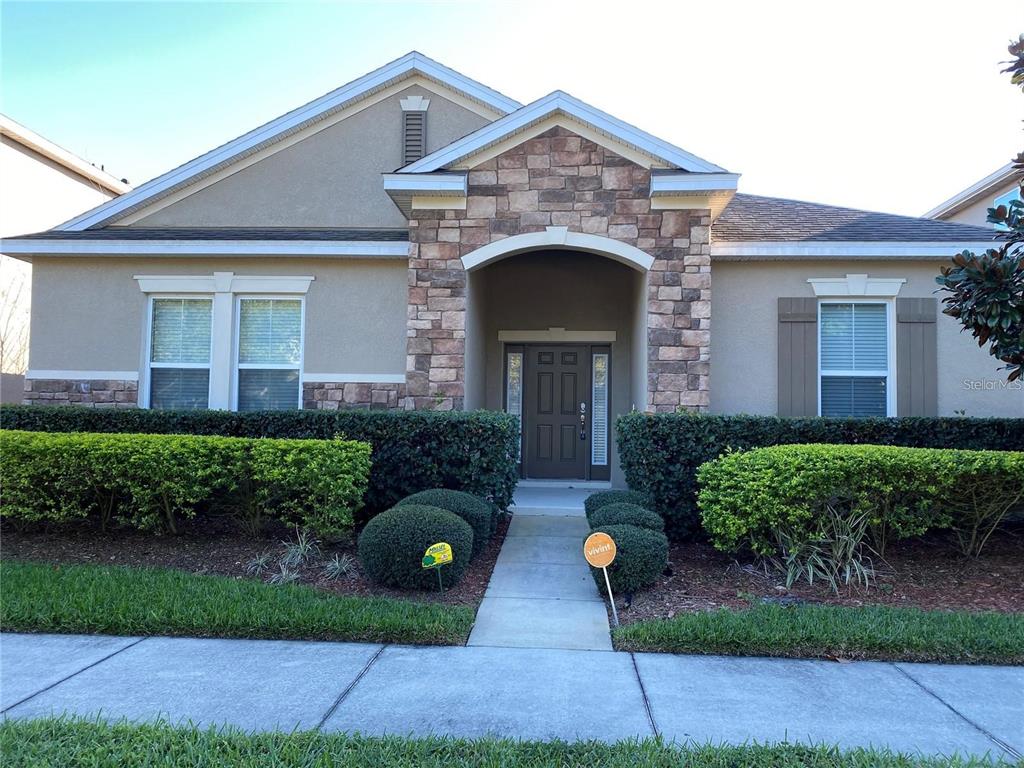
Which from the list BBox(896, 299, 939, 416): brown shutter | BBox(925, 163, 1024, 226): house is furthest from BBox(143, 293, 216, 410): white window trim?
BBox(925, 163, 1024, 226): house

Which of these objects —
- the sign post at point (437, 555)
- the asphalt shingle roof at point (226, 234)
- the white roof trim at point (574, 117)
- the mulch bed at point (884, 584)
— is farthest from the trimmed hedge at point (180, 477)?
the white roof trim at point (574, 117)

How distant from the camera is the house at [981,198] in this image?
1355 cm

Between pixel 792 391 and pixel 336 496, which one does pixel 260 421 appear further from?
pixel 792 391

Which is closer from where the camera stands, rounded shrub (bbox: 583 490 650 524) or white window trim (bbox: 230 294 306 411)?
rounded shrub (bbox: 583 490 650 524)

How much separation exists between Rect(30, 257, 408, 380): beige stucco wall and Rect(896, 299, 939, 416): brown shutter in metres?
6.56

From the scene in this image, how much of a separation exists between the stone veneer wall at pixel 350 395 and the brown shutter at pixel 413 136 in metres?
3.86

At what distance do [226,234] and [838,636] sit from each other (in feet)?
29.6

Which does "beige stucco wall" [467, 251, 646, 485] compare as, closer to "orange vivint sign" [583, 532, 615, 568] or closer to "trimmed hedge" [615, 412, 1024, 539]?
"trimmed hedge" [615, 412, 1024, 539]

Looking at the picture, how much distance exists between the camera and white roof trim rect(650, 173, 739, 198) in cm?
770

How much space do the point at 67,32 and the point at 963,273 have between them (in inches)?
452

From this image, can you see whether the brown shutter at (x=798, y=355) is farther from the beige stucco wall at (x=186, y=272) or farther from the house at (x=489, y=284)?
the beige stucco wall at (x=186, y=272)

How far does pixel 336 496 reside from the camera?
6.12 m

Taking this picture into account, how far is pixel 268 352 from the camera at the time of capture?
9148mm

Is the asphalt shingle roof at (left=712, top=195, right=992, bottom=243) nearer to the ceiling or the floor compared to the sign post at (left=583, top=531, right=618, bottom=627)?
nearer to the ceiling
